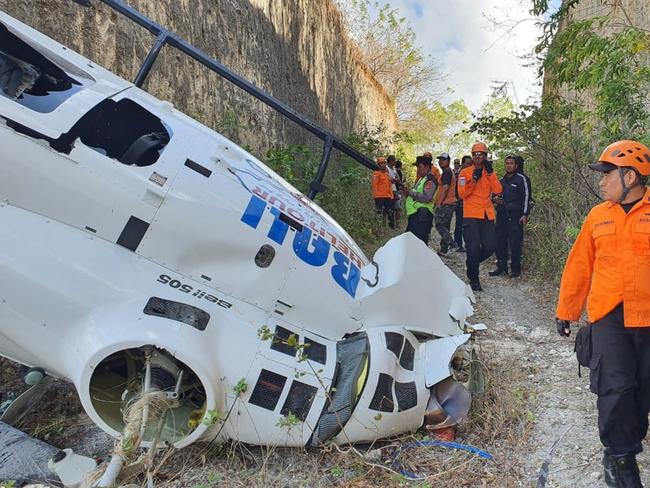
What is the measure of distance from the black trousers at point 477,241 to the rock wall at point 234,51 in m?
3.63

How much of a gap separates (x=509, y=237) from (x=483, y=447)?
4.28 metres

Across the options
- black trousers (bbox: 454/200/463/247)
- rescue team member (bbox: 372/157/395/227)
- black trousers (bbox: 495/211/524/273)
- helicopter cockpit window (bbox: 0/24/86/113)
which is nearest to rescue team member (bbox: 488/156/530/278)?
black trousers (bbox: 495/211/524/273)

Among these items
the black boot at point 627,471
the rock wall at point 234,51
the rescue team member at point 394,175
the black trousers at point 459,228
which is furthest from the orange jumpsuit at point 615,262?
the rescue team member at point 394,175

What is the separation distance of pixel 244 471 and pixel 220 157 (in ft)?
6.23

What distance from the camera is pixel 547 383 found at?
3.68 m

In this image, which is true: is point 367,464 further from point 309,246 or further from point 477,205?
point 477,205

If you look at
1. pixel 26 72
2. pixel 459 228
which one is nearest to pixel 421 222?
pixel 459 228

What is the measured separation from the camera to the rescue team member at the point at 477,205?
6020 millimetres

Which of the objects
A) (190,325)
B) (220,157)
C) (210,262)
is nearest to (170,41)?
(220,157)

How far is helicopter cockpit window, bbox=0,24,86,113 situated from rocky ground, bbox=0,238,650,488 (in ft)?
6.51

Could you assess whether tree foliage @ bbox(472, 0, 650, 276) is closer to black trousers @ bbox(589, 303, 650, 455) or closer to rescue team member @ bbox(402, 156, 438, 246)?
rescue team member @ bbox(402, 156, 438, 246)

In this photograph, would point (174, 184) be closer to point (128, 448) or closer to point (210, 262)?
point (210, 262)

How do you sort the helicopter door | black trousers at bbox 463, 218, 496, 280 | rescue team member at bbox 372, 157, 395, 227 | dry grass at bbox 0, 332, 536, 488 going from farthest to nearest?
rescue team member at bbox 372, 157, 395, 227 < black trousers at bbox 463, 218, 496, 280 < the helicopter door < dry grass at bbox 0, 332, 536, 488

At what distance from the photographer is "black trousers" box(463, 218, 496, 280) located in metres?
6.02
